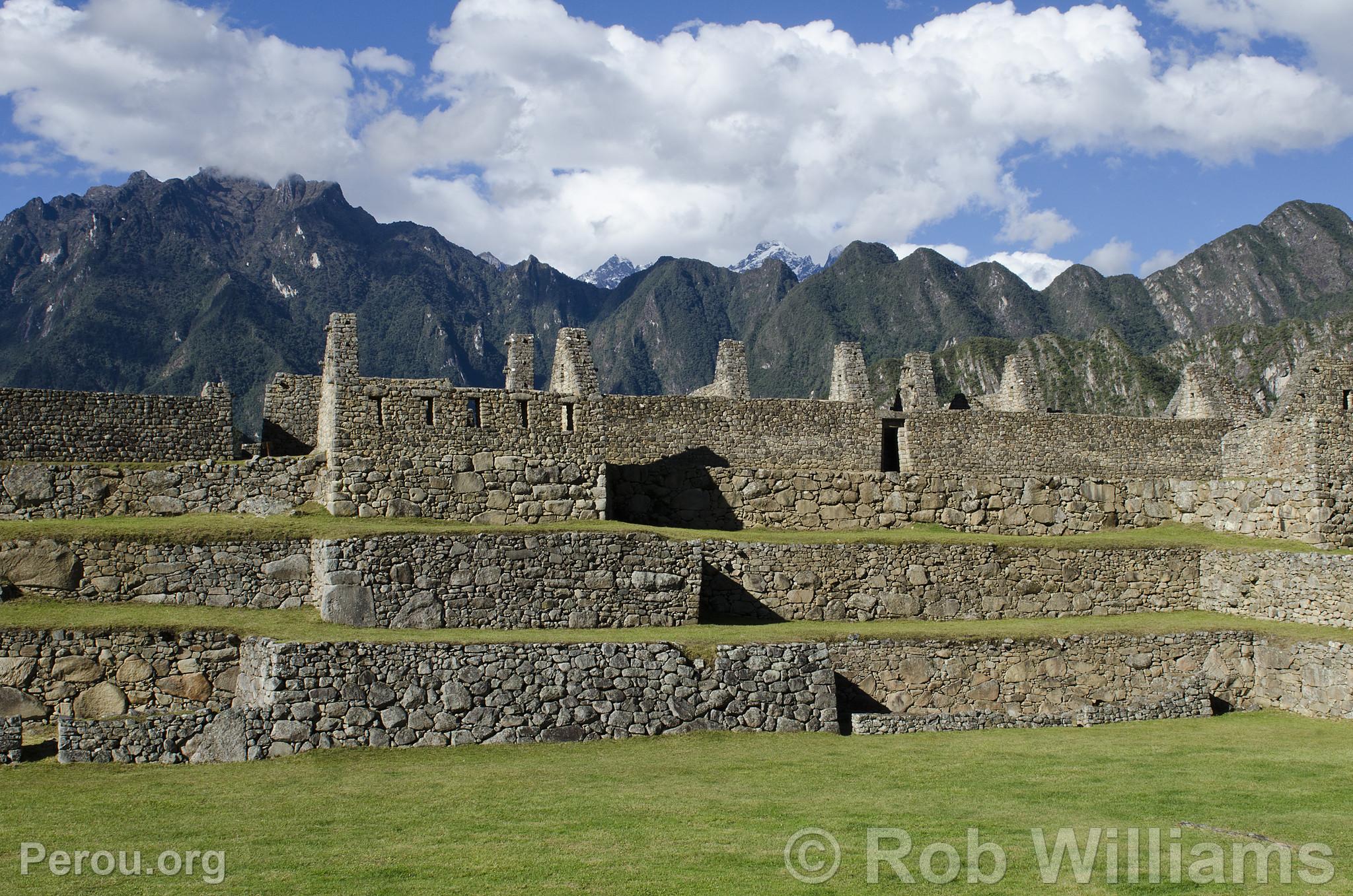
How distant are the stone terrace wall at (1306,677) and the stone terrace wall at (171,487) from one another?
55.7ft

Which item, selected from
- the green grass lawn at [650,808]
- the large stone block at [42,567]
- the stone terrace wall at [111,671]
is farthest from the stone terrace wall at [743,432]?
the green grass lawn at [650,808]

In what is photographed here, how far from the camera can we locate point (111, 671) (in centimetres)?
1634

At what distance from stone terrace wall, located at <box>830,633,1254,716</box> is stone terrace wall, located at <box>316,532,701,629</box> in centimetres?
307

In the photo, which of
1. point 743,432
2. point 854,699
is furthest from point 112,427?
point 854,699

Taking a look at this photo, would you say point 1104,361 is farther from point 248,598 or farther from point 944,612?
point 248,598

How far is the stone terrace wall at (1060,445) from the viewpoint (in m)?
30.0

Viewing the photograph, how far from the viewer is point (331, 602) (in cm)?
1775

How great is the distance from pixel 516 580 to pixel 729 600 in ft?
13.8

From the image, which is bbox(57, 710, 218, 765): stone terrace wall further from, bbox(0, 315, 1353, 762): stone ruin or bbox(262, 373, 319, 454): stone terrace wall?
bbox(262, 373, 319, 454): stone terrace wall

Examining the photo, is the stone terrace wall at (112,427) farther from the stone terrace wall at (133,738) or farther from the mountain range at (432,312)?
the mountain range at (432,312)

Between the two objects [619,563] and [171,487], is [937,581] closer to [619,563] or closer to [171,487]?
[619,563]

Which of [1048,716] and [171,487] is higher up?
[171,487]

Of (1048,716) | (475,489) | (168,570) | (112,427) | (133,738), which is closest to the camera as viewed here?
(133,738)

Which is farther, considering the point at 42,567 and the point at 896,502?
the point at 896,502
